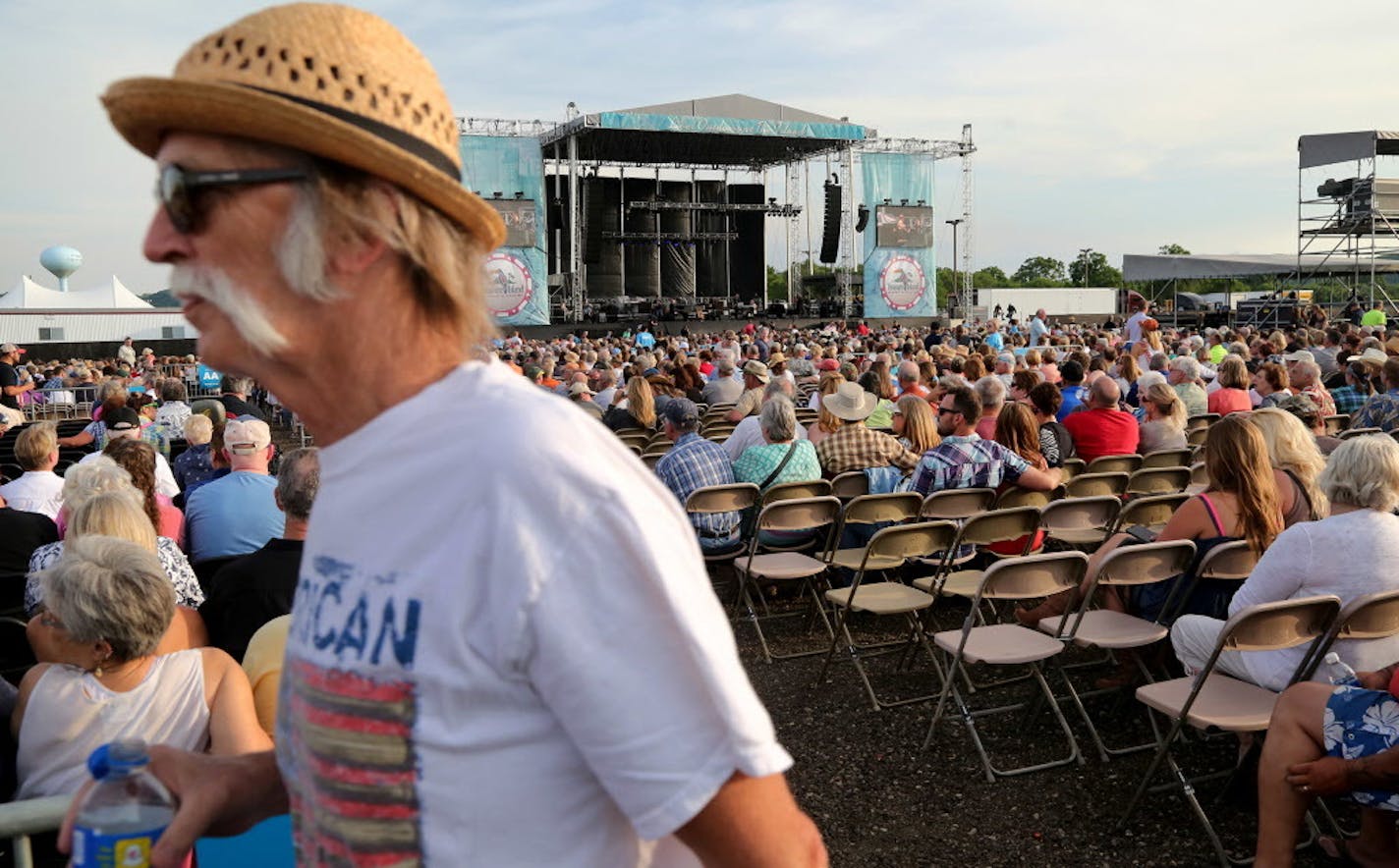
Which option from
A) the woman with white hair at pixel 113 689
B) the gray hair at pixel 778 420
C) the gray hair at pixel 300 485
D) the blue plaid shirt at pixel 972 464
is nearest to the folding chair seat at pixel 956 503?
the blue plaid shirt at pixel 972 464

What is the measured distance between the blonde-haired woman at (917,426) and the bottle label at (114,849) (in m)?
6.11

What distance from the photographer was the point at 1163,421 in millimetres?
7625

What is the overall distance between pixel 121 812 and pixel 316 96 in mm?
876

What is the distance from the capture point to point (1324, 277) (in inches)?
1287

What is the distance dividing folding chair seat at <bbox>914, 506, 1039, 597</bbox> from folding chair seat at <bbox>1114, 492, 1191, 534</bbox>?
0.47m

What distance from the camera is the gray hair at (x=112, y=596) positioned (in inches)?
96.0

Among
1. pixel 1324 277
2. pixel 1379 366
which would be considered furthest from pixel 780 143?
pixel 1379 366

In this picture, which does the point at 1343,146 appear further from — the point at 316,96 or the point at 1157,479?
the point at 316,96

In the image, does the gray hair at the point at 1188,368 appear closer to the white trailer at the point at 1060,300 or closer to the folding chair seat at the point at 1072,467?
the folding chair seat at the point at 1072,467

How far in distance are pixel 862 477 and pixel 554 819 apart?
575cm

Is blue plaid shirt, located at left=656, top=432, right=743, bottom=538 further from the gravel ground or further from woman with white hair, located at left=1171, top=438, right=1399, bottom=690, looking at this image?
woman with white hair, located at left=1171, top=438, right=1399, bottom=690

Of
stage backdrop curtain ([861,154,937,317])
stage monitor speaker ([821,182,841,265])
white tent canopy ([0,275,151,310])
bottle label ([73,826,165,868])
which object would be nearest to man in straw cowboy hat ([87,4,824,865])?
bottle label ([73,826,165,868])

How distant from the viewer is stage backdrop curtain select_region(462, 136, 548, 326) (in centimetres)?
2788

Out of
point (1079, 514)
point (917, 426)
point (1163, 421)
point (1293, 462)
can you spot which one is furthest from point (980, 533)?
point (1163, 421)
